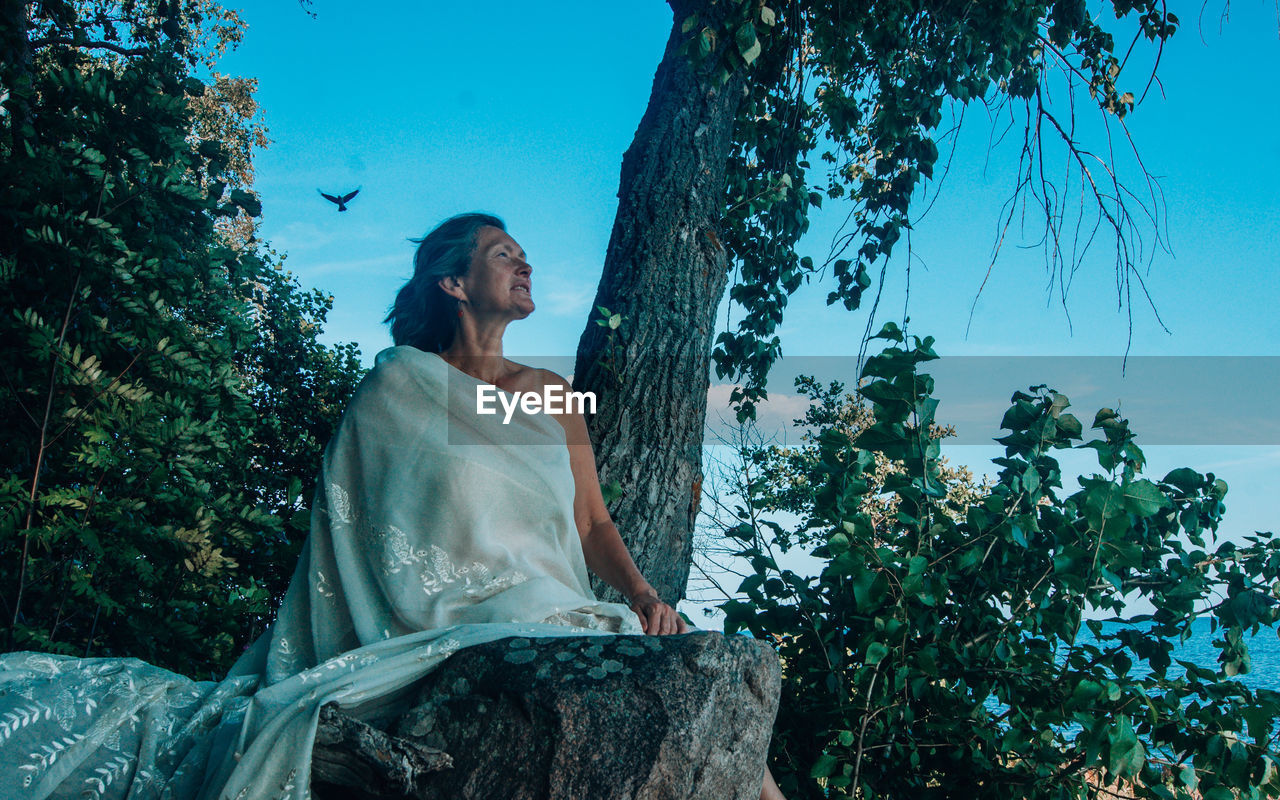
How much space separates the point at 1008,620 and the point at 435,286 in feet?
6.29

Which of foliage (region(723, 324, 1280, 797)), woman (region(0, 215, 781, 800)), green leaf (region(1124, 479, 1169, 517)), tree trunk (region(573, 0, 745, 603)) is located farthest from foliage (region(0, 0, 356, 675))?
green leaf (region(1124, 479, 1169, 517))

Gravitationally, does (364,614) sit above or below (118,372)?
below

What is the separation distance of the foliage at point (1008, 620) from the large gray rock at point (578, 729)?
785 mm

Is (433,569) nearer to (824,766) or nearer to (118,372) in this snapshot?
(824,766)

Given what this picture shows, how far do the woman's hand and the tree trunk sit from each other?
67 centimetres

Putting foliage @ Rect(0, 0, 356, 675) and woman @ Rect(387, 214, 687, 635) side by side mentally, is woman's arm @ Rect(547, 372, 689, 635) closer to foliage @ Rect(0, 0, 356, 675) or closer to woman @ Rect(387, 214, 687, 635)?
woman @ Rect(387, 214, 687, 635)

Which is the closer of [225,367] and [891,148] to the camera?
[225,367]

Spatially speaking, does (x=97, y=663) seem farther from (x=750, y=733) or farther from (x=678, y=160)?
(x=678, y=160)

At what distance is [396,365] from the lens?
2307 mm

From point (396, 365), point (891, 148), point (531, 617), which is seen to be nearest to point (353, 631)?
point (531, 617)

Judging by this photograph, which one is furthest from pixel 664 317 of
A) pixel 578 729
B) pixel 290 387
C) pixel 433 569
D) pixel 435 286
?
pixel 290 387

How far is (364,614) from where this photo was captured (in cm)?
199

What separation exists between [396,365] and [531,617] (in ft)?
2.66

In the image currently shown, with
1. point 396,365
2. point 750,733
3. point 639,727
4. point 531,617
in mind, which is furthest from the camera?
point 396,365
